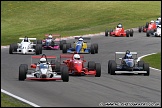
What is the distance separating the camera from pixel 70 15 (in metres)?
94.7

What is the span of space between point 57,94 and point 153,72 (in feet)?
32.7

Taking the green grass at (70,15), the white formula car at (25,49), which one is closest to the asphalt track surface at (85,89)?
the white formula car at (25,49)

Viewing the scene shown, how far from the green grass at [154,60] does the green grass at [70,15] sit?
1206 inches

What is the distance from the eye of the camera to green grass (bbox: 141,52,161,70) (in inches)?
1458

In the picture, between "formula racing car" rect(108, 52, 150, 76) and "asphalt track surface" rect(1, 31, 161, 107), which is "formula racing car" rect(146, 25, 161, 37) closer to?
"asphalt track surface" rect(1, 31, 161, 107)

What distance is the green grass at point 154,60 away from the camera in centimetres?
3704

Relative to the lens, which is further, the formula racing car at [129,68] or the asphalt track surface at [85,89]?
the formula racing car at [129,68]

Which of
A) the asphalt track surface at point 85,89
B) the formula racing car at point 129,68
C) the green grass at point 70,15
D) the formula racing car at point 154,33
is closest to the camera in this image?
the asphalt track surface at point 85,89

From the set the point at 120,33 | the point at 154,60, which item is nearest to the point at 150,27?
the point at 120,33

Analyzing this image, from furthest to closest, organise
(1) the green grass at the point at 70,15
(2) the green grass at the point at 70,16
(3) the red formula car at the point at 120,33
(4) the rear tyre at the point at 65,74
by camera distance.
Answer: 1. (1) the green grass at the point at 70,15
2. (2) the green grass at the point at 70,16
3. (3) the red formula car at the point at 120,33
4. (4) the rear tyre at the point at 65,74

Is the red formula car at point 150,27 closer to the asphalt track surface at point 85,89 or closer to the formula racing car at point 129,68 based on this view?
the asphalt track surface at point 85,89

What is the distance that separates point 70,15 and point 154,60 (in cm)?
5531

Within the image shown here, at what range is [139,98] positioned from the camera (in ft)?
77.7

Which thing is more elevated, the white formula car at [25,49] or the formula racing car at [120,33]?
the formula racing car at [120,33]
